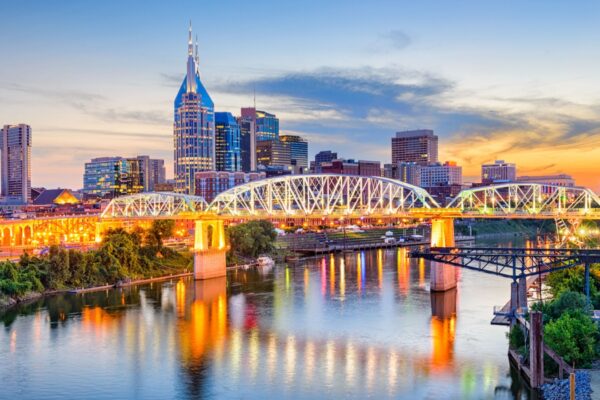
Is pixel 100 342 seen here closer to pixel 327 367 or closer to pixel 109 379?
pixel 109 379

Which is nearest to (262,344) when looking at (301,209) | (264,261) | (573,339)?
(573,339)

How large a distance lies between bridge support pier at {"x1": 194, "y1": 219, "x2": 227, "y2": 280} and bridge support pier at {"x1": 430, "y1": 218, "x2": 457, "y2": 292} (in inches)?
923

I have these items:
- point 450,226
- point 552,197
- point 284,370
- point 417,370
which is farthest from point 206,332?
point 552,197

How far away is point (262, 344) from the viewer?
42.2 m

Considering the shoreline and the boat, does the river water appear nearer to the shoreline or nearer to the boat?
the shoreline

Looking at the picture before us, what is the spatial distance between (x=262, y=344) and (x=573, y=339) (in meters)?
18.3

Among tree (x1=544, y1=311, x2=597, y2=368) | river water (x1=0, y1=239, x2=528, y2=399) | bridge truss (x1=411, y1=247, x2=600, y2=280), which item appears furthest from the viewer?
bridge truss (x1=411, y1=247, x2=600, y2=280)

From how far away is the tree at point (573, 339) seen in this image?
100ft

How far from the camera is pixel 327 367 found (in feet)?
120

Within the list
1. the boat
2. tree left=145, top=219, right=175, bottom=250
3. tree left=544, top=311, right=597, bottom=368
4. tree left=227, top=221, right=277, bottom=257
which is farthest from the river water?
tree left=227, top=221, right=277, bottom=257

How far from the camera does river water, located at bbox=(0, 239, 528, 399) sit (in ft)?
109

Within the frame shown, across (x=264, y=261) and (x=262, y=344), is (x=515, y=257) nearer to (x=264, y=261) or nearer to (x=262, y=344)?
(x=262, y=344)

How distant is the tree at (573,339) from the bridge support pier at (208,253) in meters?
46.3

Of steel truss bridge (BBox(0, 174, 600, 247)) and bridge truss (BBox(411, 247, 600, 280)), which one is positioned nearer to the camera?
bridge truss (BBox(411, 247, 600, 280))
